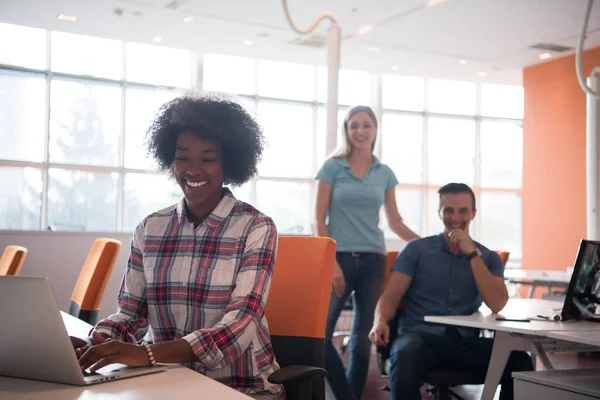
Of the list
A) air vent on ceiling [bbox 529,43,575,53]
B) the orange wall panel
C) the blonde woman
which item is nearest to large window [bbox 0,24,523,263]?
the orange wall panel

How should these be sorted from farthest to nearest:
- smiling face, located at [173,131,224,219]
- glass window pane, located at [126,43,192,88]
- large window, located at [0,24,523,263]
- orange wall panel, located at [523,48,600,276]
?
glass window pane, located at [126,43,192,88] → orange wall panel, located at [523,48,600,276] → large window, located at [0,24,523,263] → smiling face, located at [173,131,224,219]

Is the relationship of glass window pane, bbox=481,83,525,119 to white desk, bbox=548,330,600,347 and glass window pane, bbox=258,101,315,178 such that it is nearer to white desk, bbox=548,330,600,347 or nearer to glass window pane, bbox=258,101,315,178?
glass window pane, bbox=258,101,315,178

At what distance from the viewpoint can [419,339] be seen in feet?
9.51

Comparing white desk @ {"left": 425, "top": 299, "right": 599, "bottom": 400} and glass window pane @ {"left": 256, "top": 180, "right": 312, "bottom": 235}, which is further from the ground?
glass window pane @ {"left": 256, "top": 180, "right": 312, "bottom": 235}

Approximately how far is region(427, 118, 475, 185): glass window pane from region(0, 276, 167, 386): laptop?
1085 centimetres

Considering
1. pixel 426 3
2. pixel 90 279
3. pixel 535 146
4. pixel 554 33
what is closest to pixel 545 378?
pixel 90 279

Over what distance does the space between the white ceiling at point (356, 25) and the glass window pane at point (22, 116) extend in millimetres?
948

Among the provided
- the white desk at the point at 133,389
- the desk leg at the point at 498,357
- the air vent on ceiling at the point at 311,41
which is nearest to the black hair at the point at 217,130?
the white desk at the point at 133,389

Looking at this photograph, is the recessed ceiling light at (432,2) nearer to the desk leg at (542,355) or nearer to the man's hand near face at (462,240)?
the man's hand near face at (462,240)

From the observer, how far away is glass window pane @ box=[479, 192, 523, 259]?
12164mm

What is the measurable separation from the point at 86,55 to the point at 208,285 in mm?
8570

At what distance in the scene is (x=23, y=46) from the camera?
9289 mm

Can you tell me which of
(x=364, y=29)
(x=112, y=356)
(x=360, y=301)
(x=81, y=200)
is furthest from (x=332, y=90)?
(x=81, y=200)

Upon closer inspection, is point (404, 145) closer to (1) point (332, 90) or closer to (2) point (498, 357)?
(1) point (332, 90)
